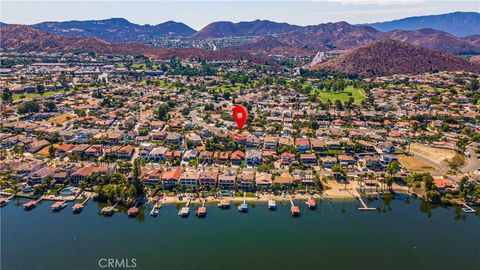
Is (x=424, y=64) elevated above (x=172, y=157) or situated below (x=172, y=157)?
above

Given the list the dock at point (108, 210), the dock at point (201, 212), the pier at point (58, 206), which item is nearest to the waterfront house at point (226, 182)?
the dock at point (201, 212)

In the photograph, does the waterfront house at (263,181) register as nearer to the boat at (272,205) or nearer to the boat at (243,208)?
the boat at (272,205)

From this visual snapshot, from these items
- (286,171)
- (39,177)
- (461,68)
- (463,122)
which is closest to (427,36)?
(461,68)

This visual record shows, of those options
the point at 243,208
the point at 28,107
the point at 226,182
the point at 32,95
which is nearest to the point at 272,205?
the point at 243,208

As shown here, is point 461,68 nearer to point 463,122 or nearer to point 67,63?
point 463,122

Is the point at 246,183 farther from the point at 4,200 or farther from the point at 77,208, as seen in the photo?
the point at 4,200

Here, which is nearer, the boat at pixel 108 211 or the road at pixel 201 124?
the boat at pixel 108 211
